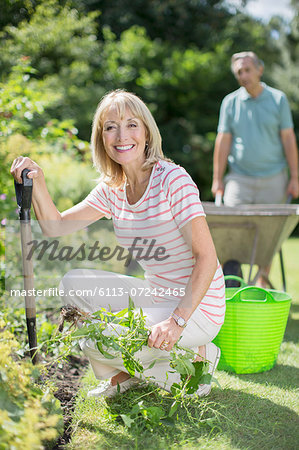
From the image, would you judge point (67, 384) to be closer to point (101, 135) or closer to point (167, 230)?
point (167, 230)

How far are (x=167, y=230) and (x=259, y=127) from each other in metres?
2.12

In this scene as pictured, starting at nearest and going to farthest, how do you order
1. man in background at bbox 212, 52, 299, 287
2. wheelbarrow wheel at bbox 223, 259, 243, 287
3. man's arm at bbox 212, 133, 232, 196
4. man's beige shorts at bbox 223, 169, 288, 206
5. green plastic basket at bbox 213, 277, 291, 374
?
green plastic basket at bbox 213, 277, 291, 374 → wheelbarrow wheel at bbox 223, 259, 243, 287 → man in background at bbox 212, 52, 299, 287 → man's beige shorts at bbox 223, 169, 288, 206 → man's arm at bbox 212, 133, 232, 196

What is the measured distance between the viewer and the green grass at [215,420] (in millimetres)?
1747

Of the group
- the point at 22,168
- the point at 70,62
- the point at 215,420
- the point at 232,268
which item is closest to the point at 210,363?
the point at 215,420

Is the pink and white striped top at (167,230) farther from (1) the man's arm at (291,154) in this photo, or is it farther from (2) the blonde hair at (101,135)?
(1) the man's arm at (291,154)

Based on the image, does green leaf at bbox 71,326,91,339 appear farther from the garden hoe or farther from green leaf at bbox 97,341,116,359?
the garden hoe

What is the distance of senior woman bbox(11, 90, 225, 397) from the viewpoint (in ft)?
6.15

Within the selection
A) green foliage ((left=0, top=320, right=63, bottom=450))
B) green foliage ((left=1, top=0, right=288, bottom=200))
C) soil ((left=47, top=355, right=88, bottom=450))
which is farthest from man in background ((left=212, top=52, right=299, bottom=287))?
green foliage ((left=1, top=0, right=288, bottom=200))

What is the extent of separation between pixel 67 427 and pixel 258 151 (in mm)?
2616

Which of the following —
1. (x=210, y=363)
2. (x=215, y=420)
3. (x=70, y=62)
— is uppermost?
(x=70, y=62)

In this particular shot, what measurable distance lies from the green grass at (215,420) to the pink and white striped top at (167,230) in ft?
1.23

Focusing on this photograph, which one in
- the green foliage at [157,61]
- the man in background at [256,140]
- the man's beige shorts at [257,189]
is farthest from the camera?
the green foliage at [157,61]

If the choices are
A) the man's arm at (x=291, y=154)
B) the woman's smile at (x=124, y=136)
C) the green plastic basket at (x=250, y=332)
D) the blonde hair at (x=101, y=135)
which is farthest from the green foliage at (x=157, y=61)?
the green plastic basket at (x=250, y=332)

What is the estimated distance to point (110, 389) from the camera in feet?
6.75
